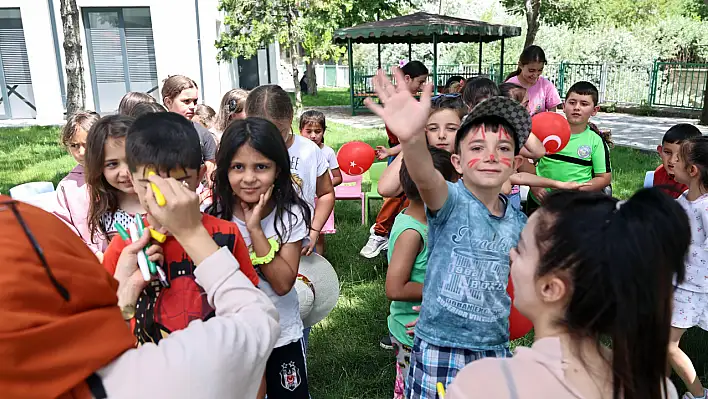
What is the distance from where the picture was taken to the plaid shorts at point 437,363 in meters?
1.84

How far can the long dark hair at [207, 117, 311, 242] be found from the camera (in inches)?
80.8

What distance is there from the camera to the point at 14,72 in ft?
53.3

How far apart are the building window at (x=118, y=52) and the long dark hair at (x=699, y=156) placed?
1623cm

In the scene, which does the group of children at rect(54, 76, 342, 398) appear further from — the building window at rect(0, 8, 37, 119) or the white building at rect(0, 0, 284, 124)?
the building window at rect(0, 8, 37, 119)

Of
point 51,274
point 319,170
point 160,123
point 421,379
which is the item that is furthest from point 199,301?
point 319,170

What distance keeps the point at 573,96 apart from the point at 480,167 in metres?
2.69

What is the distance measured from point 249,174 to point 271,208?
0.17 meters

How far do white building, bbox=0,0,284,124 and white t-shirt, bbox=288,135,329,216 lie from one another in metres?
13.7

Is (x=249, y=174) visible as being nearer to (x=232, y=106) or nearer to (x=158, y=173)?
(x=158, y=173)

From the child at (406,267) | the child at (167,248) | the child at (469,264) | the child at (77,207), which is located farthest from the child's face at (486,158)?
the child at (77,207)

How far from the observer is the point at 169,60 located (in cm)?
1536

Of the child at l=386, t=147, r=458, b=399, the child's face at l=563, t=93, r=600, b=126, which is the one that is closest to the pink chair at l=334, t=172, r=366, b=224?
the child's face at l=563, t=93, r=600, b=126

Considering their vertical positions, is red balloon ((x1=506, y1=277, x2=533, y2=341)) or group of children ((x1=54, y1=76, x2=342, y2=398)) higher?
group of children ((x1=54, y1=76, x2=342, y2=398))

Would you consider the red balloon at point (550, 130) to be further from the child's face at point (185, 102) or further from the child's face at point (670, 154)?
the child's face at point (185, 102)
